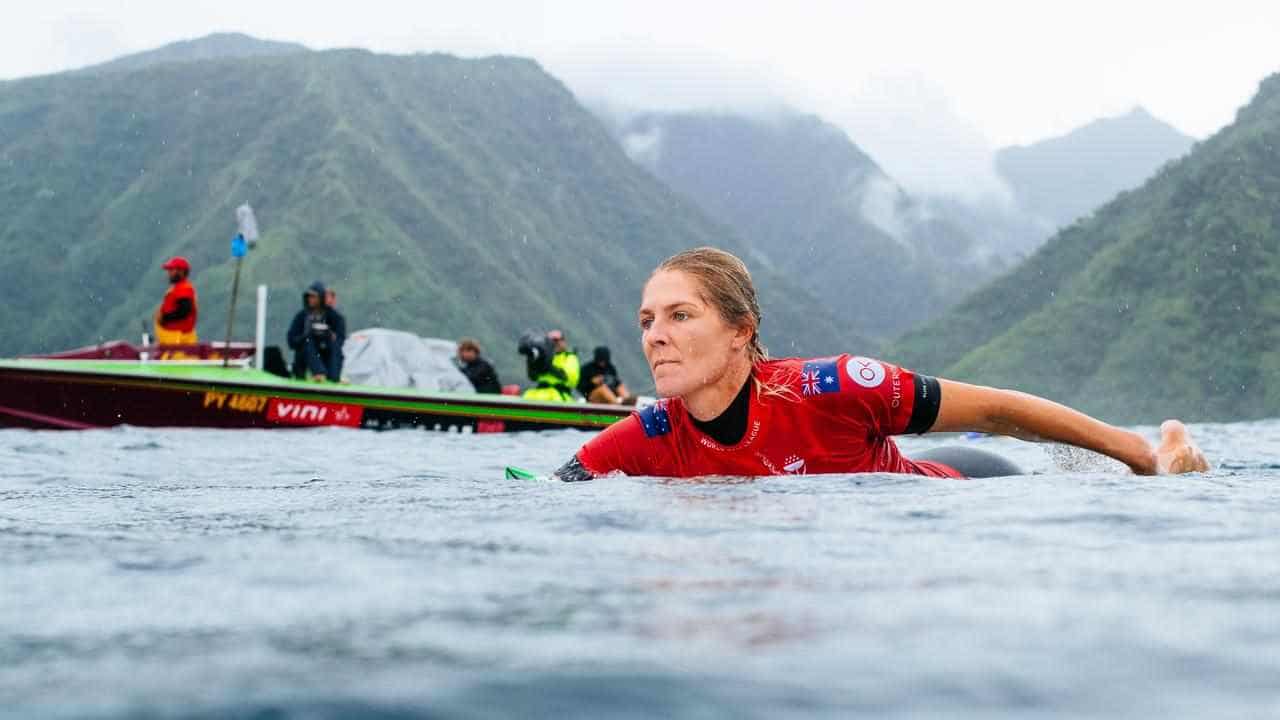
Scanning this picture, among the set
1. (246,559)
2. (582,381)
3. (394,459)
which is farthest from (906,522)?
(582,381)

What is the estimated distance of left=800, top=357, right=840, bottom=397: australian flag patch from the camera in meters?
4.34

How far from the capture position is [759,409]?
175 inches

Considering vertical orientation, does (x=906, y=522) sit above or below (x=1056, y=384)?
below

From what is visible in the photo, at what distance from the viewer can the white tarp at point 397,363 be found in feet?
68.7

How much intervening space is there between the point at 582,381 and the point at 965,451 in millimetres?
10454

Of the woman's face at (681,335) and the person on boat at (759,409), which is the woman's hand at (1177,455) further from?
the woman's face at (681,335)

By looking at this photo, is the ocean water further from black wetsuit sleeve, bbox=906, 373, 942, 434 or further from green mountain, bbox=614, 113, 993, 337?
green mountain, bbox=614, 113, 993, 337

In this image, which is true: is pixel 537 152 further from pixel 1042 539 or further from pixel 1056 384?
pixel 1042 539

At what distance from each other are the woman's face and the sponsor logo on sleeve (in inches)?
18.4

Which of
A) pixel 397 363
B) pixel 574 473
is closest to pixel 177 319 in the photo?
pixel 397 363

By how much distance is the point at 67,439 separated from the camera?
456 inches

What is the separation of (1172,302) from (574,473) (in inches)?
2836

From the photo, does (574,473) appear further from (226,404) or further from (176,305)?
(176,305)

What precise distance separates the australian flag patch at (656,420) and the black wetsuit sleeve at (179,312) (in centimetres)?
1170
